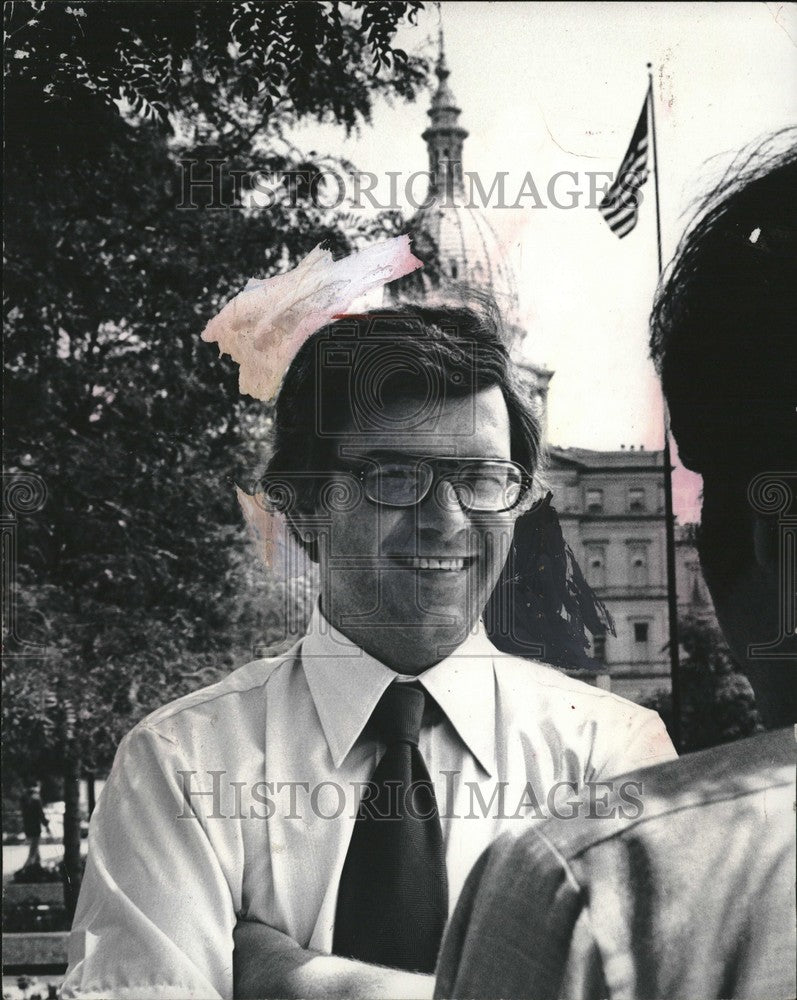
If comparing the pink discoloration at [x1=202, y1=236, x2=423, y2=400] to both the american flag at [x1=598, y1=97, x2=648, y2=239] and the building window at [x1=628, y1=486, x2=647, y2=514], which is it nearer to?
the american flag at [x1=598, y1=97, x2=648, y2=239]

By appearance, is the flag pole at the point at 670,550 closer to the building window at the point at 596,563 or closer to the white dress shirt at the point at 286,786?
the white dress shirt at the point at 286,786

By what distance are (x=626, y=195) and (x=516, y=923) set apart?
2.38 meters

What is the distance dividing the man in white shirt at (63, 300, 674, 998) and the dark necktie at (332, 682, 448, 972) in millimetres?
22

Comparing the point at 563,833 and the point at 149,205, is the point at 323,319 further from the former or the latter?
the point at 563,833

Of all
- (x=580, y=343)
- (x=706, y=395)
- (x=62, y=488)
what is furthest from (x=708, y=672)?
(x=62, y=488)

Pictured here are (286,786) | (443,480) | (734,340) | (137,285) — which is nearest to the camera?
(286,786)

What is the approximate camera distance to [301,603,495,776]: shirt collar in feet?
11.0

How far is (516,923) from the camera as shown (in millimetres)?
1863

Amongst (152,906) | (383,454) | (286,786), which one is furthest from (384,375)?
(152,906)

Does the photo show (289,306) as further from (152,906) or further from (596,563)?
(152,906)

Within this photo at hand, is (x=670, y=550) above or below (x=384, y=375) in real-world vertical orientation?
below

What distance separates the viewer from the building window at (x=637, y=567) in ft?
11.4

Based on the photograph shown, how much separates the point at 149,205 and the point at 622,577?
6.00 ft

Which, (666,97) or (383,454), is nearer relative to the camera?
(383,454)
